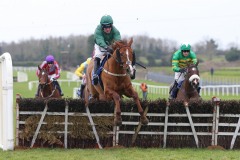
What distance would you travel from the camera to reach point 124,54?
335 inches

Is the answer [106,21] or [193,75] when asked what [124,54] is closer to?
[106,21]

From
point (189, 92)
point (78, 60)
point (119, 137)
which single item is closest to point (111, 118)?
point (119, 137)

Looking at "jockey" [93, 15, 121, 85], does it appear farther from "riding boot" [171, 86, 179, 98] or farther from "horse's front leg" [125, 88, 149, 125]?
"riding boot" [171, 86, 179, 98]

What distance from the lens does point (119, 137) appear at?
30.6 ft

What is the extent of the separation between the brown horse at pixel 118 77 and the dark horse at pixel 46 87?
131 inches

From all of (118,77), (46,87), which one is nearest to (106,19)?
(118,77)

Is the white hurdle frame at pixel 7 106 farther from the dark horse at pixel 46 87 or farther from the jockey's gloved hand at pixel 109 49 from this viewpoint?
the dark horse at pixel 46 87

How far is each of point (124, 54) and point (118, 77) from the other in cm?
66

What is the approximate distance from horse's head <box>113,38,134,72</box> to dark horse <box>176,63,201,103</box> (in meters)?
2.25

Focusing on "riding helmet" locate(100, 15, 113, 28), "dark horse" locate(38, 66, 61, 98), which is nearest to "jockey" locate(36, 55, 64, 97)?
"dark horse" locate(38, 66, 61, 98)

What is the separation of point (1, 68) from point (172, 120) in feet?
11.9

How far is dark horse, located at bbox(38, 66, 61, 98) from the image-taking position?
12.4m

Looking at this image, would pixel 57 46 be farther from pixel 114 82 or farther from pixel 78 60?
pixel 114 82

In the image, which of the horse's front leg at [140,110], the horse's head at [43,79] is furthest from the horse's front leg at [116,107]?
the horse's head at [43,79]
